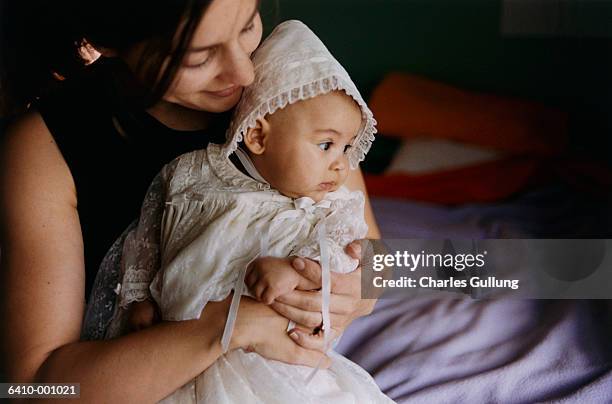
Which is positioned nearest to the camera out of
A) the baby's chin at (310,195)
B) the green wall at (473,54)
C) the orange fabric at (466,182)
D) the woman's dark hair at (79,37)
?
the woman's dark hair at (79,37)

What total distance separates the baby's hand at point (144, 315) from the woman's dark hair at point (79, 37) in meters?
0.20

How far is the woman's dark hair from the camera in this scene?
23.9 inches

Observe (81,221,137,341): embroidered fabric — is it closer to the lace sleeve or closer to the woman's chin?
the lace sleeve

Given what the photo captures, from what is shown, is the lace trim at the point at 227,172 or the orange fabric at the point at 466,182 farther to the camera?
the orange fabric at the point at 466,182

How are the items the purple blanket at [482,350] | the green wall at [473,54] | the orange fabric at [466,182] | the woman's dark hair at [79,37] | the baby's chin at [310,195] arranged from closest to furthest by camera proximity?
the woman's dark hair at [79,37] → the baby's chin at [310,195] → the purple blanket at [482,350] → the green wall at [473,54] → the orange fabric at [466,182]

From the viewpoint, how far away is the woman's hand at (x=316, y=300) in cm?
67

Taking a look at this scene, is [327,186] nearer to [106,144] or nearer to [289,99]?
[289,99]

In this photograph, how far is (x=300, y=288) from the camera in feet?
2.21

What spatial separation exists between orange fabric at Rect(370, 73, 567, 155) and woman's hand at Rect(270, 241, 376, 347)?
101 centimetres

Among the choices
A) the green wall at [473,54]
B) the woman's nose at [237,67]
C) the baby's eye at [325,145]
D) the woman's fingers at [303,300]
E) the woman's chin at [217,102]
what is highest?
the woman's nose at [237,67]

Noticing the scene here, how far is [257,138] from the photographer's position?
2.30ft

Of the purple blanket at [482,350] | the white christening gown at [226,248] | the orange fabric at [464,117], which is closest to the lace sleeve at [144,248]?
the white christening gown at [226,248]

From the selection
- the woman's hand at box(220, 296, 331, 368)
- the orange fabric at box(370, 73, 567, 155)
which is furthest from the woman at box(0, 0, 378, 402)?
the orange fabric at box(370, 73, 567, 155)

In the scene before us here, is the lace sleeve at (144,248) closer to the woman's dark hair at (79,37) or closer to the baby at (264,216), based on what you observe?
the baby at (264,216)
